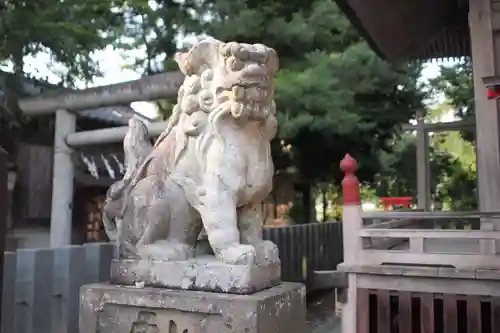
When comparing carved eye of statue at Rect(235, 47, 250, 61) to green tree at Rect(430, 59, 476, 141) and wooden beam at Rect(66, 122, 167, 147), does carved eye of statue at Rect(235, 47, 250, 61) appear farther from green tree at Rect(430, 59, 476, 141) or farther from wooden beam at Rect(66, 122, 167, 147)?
green tree at Rect(430, 59, 476, 141)

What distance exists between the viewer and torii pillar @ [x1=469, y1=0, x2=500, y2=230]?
4855mm

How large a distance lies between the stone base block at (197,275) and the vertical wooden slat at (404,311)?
8.72ft

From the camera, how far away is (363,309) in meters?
4.84

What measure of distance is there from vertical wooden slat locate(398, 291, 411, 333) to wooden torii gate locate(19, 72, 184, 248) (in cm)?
418

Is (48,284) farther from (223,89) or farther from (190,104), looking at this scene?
(223,89)

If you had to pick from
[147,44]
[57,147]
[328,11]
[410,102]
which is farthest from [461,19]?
[57,147]

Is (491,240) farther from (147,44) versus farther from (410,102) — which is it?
(410,102)

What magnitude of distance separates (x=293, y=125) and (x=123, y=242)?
17.5 feet

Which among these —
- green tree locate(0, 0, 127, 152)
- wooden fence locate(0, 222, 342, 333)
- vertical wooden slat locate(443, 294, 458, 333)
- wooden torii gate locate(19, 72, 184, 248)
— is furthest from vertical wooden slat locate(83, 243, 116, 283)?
green tree locate(0, 0, 127, 152)

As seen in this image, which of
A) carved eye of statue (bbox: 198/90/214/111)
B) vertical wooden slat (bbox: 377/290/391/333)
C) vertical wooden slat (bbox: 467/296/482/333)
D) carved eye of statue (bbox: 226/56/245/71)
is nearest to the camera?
carved eye of statue (bbox: 226/56/245/71)

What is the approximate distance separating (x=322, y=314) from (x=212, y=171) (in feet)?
24.0

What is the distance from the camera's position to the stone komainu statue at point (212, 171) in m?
2.17

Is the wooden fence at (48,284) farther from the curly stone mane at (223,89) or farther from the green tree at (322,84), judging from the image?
the green tree at (322,84)

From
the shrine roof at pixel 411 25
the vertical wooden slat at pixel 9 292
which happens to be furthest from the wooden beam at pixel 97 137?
the vertical wooden slat at pixel 9 292
